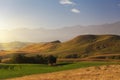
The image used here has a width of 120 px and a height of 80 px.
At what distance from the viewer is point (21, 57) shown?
65812mm

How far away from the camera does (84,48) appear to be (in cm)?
14962

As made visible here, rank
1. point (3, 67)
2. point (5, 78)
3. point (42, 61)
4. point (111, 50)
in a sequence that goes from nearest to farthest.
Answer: point (5, 78) → point (3, 67) → point (42, 61) → point (111, 50)

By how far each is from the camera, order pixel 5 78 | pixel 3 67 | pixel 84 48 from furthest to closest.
Result: pixel 84 48, pixel 3 67, pixel 5 78

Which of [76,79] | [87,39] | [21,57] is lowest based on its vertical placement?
[76,79]

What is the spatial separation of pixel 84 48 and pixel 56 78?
124 metres

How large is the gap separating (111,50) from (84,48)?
14715 mm

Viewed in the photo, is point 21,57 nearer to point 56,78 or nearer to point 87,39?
point 56,78

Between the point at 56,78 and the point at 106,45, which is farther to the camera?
the point at 106,45

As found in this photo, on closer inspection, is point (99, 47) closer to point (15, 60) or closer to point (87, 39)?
point (87, 39)

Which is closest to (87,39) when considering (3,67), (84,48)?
(84,48)

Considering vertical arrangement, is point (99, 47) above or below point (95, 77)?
above

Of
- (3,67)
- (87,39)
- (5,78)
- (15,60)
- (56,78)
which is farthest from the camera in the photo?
(87,39)

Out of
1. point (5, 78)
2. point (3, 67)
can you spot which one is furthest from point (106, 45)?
Answer: point (5, 78)

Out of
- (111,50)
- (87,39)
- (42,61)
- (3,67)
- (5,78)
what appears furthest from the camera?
(87,39)
